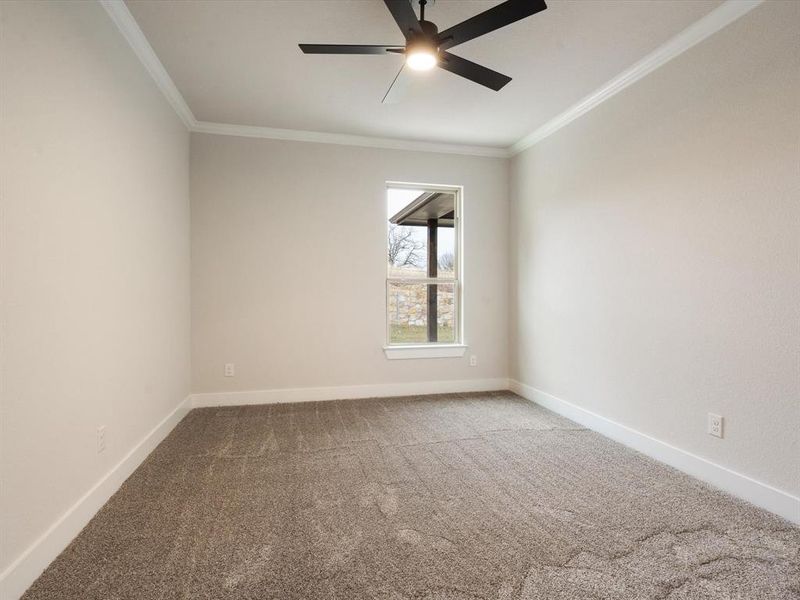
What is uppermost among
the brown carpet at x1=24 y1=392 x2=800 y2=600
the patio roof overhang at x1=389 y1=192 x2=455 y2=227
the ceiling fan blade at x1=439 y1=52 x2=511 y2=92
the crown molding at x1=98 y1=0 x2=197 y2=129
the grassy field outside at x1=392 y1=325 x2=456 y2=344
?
the crown molding at x1=98 y1=0 x2=197 y2=129

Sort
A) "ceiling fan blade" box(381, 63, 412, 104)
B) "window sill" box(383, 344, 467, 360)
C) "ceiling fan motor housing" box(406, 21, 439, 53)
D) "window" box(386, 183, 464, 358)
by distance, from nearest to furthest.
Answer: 1. "ceiling fan motor housing" box(406, 21, 439, 53)
2. "ceiling fan blade" box(381, 63, 412, 104)
3. "window sill" box(383, 344, 467, 360)
4. "window" box(386, 183, 464, 358)

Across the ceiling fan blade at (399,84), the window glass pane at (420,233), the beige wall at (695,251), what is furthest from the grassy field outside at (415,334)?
the ceiling fan blade at (399,84)

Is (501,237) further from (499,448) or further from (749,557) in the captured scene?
(749,557)

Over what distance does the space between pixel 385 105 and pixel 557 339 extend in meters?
2.48

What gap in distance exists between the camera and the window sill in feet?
13.8

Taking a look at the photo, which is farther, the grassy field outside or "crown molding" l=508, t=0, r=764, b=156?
the grassy field outside

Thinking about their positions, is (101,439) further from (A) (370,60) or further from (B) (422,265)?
(B) (422,265)

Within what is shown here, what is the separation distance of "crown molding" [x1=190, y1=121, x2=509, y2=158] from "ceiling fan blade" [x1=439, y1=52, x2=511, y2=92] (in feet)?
6.25

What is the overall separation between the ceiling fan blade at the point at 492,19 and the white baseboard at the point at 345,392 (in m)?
3.05

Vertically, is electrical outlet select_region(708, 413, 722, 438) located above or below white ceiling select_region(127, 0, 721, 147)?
below

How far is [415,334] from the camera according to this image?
440 centimetres

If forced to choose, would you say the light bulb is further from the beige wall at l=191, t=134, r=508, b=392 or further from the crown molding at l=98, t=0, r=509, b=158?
the beige wall at l=191, t=134, r=508, b=392

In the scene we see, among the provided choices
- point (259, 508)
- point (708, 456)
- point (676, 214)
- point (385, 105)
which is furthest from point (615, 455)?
point (385, 105)

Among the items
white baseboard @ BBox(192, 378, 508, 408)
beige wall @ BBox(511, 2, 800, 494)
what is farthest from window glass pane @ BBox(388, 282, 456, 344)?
beige wall @ BBox(511, 2, 800, 494)
